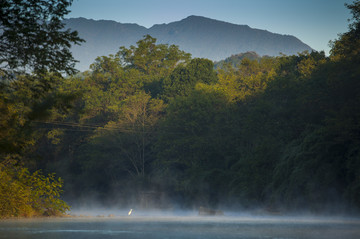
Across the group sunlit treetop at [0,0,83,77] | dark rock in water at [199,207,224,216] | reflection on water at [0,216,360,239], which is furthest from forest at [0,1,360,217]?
sunlit treetop at [0,0,83,77]

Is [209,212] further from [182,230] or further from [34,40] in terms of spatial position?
[34,40]

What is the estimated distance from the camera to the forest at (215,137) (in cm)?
3838

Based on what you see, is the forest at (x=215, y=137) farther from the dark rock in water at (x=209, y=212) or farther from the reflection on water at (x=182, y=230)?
the reflection on water at (x=182, y=230)

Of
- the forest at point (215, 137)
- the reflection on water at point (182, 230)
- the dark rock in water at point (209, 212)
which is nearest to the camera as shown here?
the reflection on water at point (182, 230)

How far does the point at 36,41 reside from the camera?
14992mm

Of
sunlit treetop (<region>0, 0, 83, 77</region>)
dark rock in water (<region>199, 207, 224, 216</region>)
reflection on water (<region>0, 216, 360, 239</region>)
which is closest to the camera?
sunlit treetop (<region>0, 0, 83, 77</region>)

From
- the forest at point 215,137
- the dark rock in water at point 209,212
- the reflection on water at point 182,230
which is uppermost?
the forest at point 215,137

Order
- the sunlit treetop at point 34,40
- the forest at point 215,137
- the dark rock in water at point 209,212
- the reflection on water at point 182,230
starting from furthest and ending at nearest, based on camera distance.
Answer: the dark rock in water at point 209,212 < the forest at point 215,137 < the reflection on water at point 182,230 < the sunlit treetop at point 34,40

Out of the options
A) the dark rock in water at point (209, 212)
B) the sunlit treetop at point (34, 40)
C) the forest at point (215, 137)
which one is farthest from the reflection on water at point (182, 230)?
the dark rock in water at point (209, 212)

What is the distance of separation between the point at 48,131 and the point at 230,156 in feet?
80.6

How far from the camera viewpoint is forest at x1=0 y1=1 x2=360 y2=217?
126 feet

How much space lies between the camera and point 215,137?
57.7 m

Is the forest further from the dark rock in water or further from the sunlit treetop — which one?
the sunlit treetop

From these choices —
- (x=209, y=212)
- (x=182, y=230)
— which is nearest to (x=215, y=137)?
(x=209, y=212)
